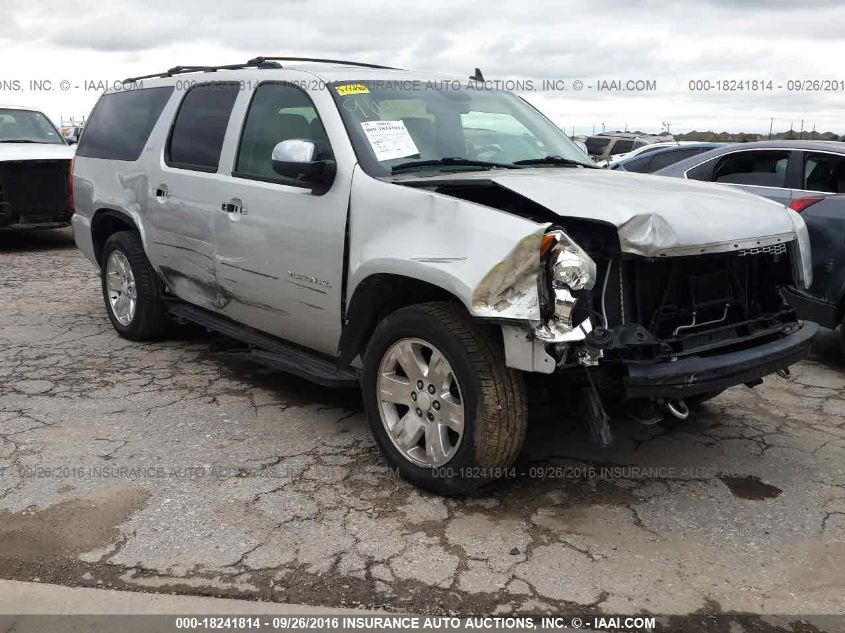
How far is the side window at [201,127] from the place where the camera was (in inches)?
187

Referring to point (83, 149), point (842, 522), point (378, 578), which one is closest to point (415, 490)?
point (378, 578)

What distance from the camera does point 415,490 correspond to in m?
3.60

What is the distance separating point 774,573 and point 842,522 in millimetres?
612

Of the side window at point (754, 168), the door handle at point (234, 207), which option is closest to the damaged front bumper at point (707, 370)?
the door handle at point (234, 207)

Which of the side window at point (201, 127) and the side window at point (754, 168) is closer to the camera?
the side window at point (201, 127)

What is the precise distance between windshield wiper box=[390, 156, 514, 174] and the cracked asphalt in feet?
4.46

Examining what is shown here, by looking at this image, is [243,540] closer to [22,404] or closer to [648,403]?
[648,403]

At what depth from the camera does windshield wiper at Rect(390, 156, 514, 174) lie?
3.88 m

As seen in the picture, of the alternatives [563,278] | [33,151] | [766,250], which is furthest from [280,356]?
[33,151]

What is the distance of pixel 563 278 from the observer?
9.74 ft

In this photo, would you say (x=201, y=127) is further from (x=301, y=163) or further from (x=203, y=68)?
(x=301, y=163)

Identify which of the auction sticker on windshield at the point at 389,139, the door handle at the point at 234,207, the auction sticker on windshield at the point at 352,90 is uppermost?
the auction sticker on windshield at the point at 352,90

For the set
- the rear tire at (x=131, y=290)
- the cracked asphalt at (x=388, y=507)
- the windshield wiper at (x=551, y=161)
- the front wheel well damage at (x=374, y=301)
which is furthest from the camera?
the rear tire at (x=131, y=290)

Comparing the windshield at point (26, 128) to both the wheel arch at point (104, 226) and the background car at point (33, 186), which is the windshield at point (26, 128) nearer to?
the background car at point (33, 186)
